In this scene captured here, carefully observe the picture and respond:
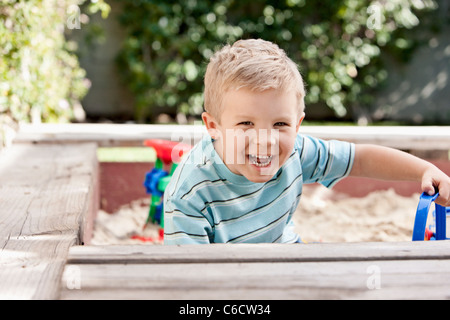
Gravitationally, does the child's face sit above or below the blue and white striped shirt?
above

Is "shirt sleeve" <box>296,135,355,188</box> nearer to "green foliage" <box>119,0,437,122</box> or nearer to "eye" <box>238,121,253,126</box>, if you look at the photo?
"eye" <box>238,121,253,126</box>

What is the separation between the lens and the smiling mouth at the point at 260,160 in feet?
4.42

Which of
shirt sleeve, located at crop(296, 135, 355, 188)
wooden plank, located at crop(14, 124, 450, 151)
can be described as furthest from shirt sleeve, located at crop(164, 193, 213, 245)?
wooden plank, located at crop(14, 124, 450, 151)

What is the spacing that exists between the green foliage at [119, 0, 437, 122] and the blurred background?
1 cm

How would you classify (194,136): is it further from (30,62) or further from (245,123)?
(30,62)

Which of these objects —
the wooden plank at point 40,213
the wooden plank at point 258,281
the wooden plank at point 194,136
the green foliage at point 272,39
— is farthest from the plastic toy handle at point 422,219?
the green foliage at point 272,39

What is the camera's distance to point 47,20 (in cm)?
389

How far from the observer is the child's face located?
1289 millimetres

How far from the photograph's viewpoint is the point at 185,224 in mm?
1378

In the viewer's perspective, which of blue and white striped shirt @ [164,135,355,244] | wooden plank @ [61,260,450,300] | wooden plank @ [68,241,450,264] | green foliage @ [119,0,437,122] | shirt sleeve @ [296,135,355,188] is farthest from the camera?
green foliage @ [119,0,437,122]

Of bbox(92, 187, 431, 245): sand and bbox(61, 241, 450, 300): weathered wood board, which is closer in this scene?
bbox(61, 241, 450, 300): weathered wood board

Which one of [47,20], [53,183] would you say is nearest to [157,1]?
[47,20]

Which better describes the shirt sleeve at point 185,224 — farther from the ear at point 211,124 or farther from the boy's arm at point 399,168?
the boy's arm at point 399,168

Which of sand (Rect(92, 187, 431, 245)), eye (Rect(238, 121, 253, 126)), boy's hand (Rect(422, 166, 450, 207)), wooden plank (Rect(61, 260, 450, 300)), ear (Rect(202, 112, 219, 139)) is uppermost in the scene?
eye (Rect(238, 121, 253, 126))
